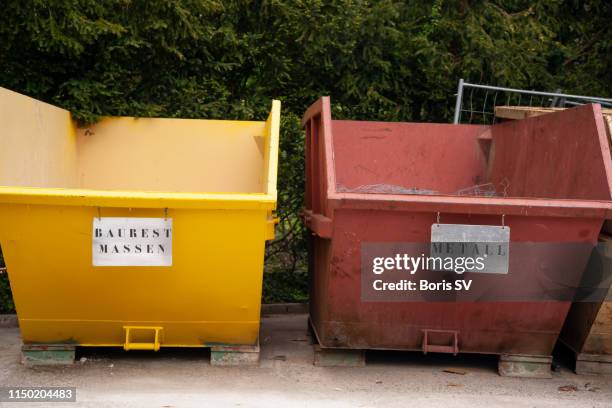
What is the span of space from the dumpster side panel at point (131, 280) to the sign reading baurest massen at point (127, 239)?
33 mm

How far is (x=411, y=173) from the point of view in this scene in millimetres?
5824

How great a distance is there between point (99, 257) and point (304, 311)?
255cm

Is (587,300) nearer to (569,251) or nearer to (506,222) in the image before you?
(569,251)

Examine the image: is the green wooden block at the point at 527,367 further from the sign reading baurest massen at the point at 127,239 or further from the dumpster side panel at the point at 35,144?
the dumpster side panel at the point at 35,144

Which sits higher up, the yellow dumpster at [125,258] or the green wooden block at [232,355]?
the yellow dumpster at [125,258]

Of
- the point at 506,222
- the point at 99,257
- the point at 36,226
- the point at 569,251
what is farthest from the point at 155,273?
the point at 569,251

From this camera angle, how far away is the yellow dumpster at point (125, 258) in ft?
13.6

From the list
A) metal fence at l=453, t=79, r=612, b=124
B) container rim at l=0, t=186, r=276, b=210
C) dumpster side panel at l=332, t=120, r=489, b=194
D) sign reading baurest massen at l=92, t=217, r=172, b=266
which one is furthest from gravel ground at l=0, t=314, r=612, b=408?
metal fence at l=453, t=79, r=612, b=124

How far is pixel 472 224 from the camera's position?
4207mm

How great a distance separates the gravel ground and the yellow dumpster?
0.54 feet

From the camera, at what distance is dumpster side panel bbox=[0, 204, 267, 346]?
4168mm

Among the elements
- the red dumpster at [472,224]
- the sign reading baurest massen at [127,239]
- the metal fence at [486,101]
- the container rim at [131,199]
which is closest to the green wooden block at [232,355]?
the red dumpster at [472,224]

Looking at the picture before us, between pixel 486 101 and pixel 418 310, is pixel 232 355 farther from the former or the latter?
pixel 486 101

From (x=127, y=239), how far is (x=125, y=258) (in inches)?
4.2
